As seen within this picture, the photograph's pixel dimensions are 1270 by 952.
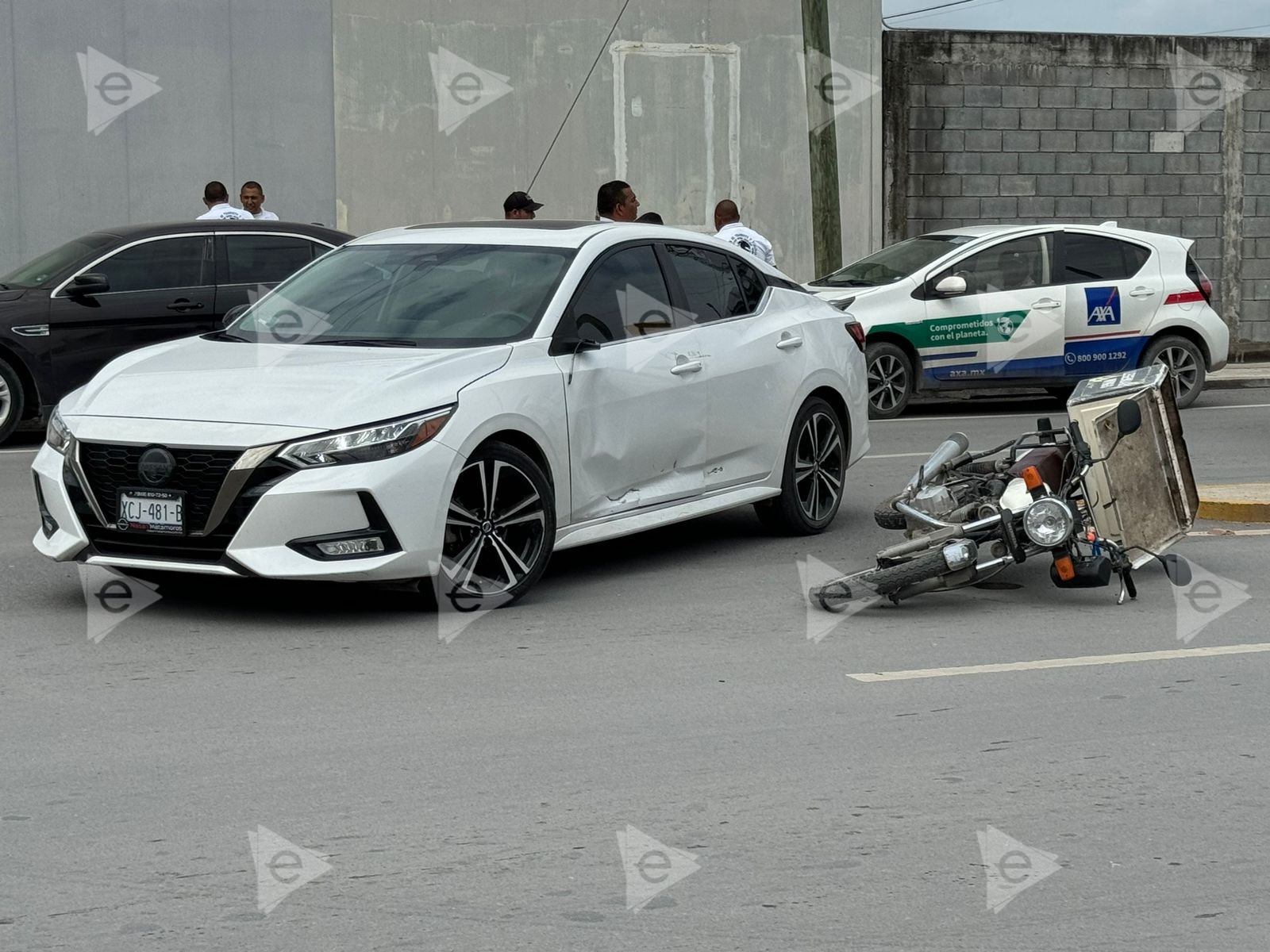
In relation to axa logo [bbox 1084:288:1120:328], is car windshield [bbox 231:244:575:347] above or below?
above

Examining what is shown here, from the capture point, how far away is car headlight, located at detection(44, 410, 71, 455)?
7301 mm

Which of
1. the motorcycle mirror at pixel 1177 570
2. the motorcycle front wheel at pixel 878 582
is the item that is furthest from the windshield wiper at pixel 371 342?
the motorcycle mirror at pixel 1177 570

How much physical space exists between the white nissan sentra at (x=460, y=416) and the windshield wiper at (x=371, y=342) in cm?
2

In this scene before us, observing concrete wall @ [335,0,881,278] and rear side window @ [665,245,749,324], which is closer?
rear side window @ [665,245,749,324]

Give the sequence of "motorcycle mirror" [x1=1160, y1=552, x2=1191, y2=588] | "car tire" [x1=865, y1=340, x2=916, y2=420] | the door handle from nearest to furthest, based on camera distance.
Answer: "motorcycle mirror" [x1=1160, y1=552, x2=1191, y2=588]
the door handle
"car tire" [x1=865, y1=340, x2=916, y2=420]

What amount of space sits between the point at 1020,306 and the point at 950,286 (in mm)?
757

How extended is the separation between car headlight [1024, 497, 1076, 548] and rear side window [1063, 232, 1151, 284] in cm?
903

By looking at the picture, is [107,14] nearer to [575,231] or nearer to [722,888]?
[575,231]

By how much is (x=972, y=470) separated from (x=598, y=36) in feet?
43.5

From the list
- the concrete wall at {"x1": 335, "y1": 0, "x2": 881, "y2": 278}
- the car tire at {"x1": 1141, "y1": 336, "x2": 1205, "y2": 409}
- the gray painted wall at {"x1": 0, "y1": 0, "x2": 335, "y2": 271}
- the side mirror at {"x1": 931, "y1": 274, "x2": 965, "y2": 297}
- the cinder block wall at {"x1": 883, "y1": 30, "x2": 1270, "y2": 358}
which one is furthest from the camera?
the cinder block wall at {"x1": 883, "y1": 30, "x2": 1270, "y2": 358}

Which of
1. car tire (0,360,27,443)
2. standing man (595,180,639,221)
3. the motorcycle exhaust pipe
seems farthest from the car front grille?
standing man (595,180,639,221)

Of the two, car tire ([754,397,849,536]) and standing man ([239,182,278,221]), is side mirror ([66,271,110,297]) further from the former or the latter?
car tire ([754,397,849,536])

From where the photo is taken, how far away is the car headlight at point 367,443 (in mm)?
6875

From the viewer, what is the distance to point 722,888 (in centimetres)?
445
